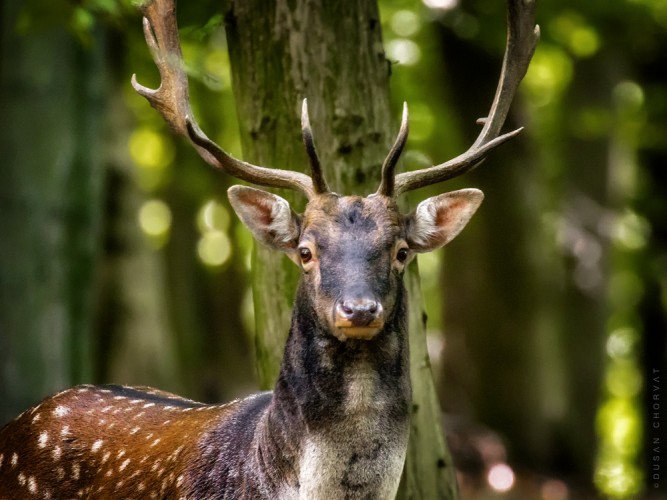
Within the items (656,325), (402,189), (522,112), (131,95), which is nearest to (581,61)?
(522,112)

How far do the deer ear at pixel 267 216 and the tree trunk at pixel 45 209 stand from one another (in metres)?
4.60

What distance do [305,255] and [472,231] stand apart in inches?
347

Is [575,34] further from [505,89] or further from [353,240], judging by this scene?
[353,240]

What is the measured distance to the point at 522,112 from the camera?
13703mm

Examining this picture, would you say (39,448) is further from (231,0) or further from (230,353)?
(230,353)

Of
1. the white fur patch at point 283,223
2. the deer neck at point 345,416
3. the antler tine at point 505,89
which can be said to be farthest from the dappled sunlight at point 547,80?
the deer neck at point 345,416

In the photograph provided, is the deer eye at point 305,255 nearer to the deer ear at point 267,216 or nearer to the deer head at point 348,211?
the deer head at point 348,211

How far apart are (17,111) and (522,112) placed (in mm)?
6018

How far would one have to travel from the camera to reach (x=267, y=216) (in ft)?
19.9

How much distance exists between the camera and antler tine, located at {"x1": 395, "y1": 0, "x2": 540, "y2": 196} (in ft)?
20.2

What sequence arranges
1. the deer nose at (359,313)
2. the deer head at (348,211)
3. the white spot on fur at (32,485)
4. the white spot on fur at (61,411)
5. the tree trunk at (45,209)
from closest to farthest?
the deer nose at (359,313) → the deer head at (348,211) → the white spot on fur at (32,485) → the white spot on fur at (61,411) → the tree trunk at (45,209)

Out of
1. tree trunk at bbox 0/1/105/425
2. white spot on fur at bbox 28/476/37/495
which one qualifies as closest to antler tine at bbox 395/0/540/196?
white spot on fur at bbox 28/476/37/495

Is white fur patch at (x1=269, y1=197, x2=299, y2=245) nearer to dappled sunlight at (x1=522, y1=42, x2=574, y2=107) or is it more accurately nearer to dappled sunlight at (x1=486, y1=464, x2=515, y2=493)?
dappled sunlight at (x1=486, y1=464, x2=515, y2=493)

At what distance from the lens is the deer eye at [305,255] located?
570cm
